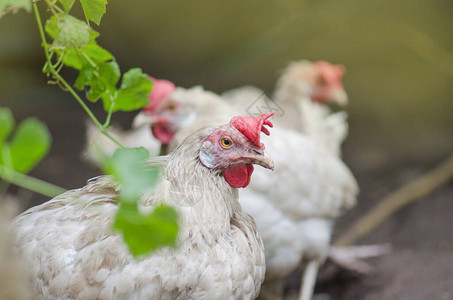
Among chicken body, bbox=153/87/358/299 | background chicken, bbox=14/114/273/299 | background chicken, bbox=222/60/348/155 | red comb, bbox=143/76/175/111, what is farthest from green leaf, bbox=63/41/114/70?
background chicken, bbox=222/60/348/155

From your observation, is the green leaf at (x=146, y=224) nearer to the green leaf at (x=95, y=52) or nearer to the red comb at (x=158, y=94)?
the green leaf at (x=95, y=52)

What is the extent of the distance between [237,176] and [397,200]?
2267 millimetres

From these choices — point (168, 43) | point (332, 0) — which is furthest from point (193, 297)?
point (332, 0)

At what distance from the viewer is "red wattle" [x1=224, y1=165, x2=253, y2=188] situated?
5.29 ft

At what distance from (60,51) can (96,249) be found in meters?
0.52

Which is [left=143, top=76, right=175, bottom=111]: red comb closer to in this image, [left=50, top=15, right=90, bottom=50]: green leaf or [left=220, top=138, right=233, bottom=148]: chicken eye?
[left=220, top=138, right=233, bottom=148]: chicken eye

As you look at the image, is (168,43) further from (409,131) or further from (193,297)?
A: (193,297)

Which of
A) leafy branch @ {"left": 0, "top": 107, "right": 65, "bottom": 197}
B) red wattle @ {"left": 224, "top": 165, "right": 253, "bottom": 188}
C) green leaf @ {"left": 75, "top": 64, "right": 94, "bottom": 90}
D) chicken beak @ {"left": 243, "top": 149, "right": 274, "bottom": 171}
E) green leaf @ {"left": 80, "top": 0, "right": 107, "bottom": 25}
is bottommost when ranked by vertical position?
leafy branch @ {"left": 0, "top": 107, "right": 65, "bottom": 197}

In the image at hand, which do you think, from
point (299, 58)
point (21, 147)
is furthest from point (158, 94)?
point (299, 58)

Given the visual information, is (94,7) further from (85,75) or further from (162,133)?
(162,133)

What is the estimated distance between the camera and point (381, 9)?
13.3 ft

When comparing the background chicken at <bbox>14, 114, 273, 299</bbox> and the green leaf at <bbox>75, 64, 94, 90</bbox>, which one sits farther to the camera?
the green leaf at <bbox>75, 64, 94, 90</bbox>

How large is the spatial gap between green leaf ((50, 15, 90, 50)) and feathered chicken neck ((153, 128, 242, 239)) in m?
0.41

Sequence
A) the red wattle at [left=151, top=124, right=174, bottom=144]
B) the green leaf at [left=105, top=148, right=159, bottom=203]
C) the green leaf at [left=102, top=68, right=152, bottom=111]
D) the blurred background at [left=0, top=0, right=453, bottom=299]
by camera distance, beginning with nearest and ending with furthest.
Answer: the green leaf at [left=105, top=148, right=159, bottom=203] → the green leaf at [left=102, top=68, right=152, bottom=111] → the red wattle at [left=151, top=124, right=174, bottom=144] → the blurred background at [left=0, top=0, right=453, bottom=299]
